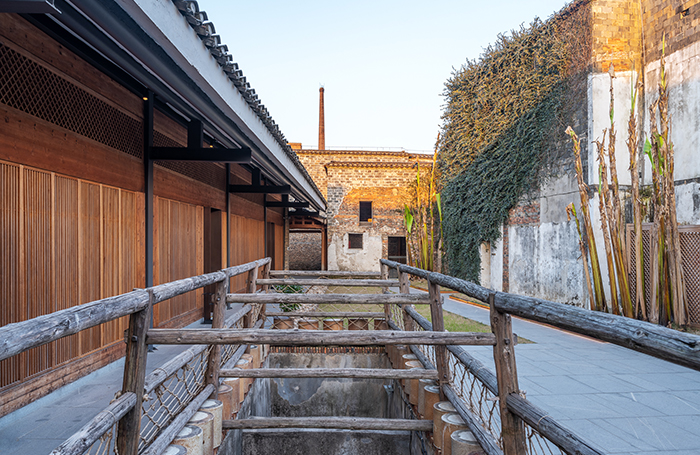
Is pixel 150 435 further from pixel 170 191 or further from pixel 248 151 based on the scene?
pixel 170 191

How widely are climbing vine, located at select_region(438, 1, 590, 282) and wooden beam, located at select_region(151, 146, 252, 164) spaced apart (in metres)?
5.88

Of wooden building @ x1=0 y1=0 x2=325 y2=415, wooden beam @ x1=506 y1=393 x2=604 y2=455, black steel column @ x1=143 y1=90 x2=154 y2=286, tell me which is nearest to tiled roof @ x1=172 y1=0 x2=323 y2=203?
wooden building @ x1=0 y1=0 x2=325 y2=415

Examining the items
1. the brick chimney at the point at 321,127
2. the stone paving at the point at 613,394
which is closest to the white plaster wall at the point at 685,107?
the stone paving at the point at 613,394

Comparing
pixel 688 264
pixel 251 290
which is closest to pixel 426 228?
pixel 688 264

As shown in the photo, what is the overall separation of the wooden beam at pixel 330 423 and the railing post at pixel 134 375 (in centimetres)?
90

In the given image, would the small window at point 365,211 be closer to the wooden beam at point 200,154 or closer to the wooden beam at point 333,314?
the wooden beam at point 333,314

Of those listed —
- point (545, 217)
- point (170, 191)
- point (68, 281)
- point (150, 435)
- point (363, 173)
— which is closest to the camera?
point (150, 435)

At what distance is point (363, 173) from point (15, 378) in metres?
14.1

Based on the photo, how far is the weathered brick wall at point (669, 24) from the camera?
216 inches

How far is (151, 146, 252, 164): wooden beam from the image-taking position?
3.65 meters

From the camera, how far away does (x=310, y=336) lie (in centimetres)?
172

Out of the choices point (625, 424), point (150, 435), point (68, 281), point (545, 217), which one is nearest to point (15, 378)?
point (68, 281)

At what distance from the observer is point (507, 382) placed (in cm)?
146

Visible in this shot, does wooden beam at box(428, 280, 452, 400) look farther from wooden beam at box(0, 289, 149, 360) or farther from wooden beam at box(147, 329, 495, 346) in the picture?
wooden beam at box(0, 289, 149, 360)
